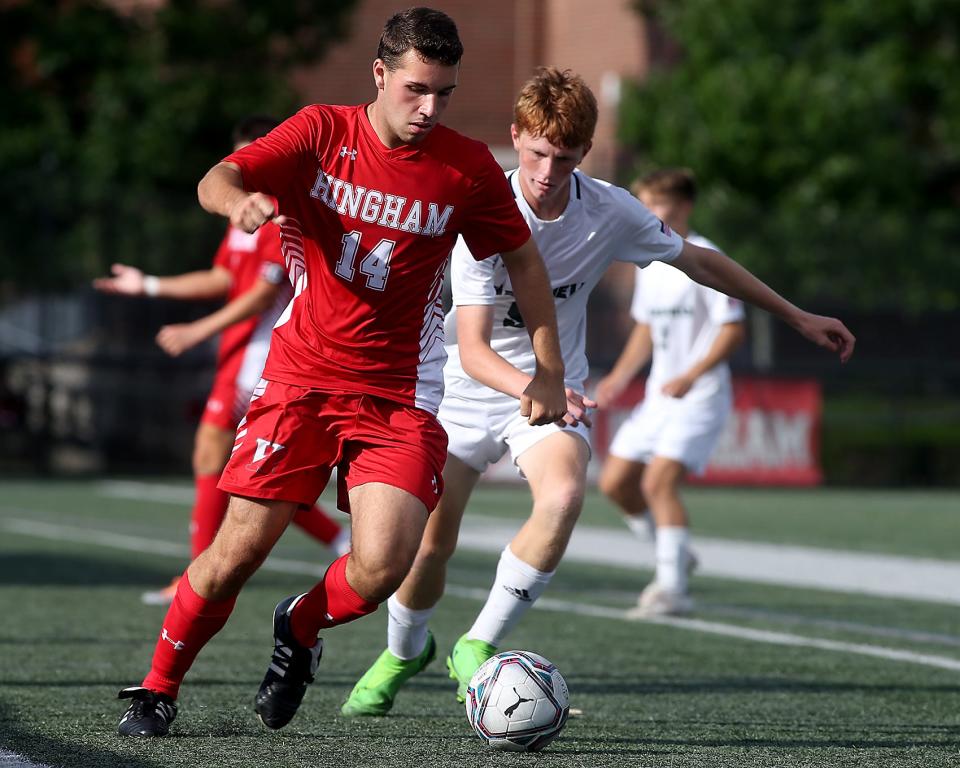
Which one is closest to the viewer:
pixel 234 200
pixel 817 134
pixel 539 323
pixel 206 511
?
pixel 234 200

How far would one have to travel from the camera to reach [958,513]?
1731cm

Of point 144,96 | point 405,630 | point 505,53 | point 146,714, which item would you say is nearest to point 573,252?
point 405,630

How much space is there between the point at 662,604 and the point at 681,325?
1455mm

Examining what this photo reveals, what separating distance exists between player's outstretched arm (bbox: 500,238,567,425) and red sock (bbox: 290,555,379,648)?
0.72 metres

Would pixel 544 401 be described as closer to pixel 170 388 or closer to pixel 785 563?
pixel 785 563

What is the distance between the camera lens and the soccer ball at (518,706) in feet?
16.3

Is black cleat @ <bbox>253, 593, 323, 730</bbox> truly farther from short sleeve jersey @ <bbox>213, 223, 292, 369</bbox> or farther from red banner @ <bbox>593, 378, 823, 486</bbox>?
red banner @ <bbox>593, 378, 823, 486</bbox>

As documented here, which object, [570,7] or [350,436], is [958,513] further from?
[570,7]

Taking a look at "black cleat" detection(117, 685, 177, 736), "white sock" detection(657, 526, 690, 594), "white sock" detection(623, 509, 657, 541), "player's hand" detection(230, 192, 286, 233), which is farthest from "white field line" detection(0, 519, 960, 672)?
"player's hand" detection(230, 192, 286, 233)

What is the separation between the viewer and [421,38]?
4781 millimetres

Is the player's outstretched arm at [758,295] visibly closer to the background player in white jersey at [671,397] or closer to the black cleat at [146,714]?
the black cleat at [146,714]

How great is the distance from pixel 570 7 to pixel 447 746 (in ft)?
90.4

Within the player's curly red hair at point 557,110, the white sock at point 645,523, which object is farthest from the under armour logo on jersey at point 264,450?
the white sock at point 645,523

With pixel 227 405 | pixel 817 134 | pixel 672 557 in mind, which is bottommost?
pixel 672 557
